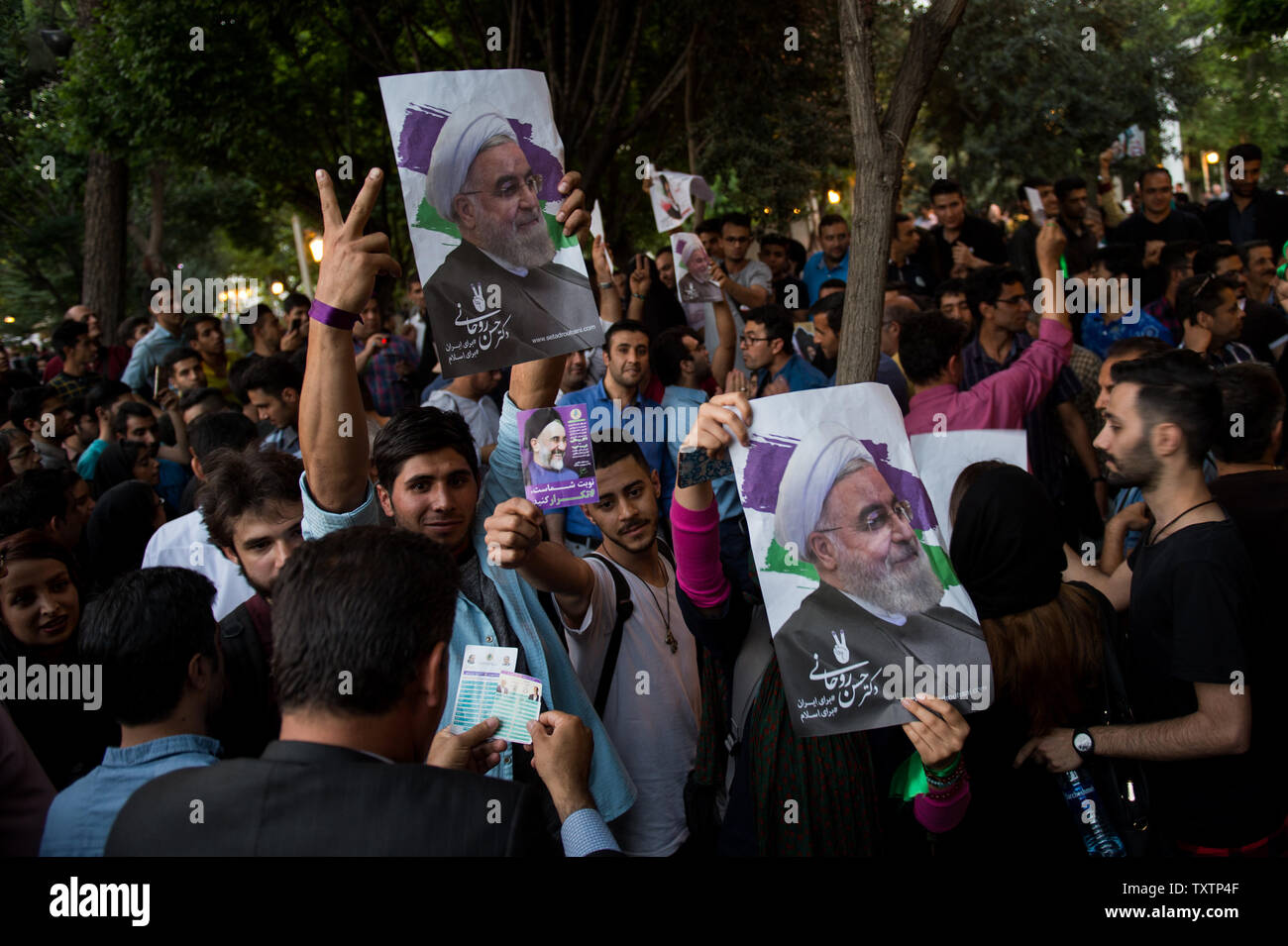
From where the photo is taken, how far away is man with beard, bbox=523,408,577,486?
9.05ft

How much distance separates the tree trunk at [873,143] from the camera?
4996mm

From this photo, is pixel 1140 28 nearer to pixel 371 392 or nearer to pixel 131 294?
pixel 371 392

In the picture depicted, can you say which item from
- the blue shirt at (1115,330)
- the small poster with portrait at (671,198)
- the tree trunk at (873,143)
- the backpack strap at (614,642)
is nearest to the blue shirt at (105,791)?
the backpack strap at (614,642)

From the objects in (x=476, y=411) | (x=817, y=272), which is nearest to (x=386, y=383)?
(x=476, y=411)

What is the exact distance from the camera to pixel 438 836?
6.01ft

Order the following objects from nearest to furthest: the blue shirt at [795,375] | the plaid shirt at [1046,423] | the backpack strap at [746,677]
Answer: the backpack strap at [746,677] < the plaid shirt at [1046,423] < the blue shirt at [795,375]

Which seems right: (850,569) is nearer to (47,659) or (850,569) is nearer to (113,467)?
(47,659)

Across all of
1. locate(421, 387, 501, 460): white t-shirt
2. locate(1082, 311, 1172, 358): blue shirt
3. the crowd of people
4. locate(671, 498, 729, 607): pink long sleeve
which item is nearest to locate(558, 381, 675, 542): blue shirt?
locate(421, 387, 501, 460): white t-shirt

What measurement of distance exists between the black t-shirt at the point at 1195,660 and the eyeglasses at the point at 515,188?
6.78ft

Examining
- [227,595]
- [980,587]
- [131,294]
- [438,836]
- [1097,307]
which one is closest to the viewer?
[438,836]

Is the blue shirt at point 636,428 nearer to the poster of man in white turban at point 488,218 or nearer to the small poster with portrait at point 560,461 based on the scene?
the poster of man in white turban at point 488,218

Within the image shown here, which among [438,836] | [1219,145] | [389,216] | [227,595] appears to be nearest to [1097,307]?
[227,595]

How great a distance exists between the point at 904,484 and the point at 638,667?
1012 mm

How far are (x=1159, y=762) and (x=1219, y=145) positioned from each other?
38.4 metres
